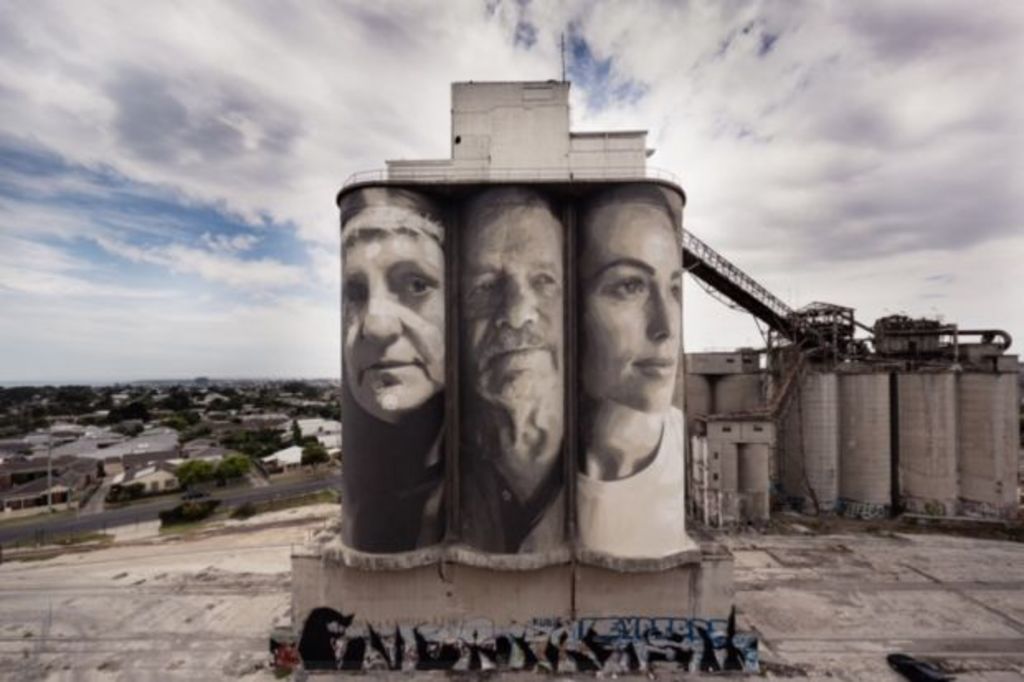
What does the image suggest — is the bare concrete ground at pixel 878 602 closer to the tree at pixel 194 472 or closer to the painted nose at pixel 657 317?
the painted nose at pixel 657 317

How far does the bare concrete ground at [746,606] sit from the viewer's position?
24297mm

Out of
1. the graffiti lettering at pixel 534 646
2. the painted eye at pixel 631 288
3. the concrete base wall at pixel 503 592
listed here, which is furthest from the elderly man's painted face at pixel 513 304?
the graffiti lettering at pixel 534 646

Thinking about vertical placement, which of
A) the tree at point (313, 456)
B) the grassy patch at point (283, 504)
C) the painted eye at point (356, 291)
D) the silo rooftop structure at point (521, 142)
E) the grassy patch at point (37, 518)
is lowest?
the grassy patch at point (37, 518)

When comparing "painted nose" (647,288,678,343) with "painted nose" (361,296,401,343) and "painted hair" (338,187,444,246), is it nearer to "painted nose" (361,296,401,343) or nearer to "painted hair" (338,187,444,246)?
"painted hair" (338,187,444,246)

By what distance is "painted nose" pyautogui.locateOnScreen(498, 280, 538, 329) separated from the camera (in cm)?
2439

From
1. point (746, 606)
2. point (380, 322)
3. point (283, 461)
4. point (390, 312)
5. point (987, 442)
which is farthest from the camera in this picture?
point (283, 461)

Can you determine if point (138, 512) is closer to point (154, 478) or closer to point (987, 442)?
point (154, 478)

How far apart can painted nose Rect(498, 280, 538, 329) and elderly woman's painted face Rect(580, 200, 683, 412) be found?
3152 mm

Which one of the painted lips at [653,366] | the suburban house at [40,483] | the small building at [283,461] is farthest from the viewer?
the small building at [283,461]

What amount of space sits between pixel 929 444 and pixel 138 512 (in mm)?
83539

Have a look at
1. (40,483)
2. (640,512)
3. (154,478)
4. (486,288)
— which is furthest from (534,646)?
(40,483)

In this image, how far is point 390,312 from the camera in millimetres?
24422

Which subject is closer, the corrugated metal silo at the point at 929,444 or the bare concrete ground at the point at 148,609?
the bare concrete ground at the point at 148,609

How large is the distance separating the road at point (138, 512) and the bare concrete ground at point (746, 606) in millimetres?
12809
